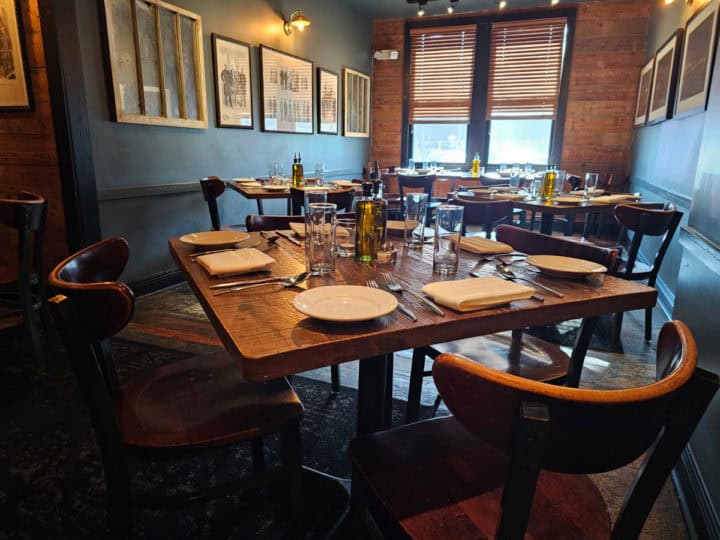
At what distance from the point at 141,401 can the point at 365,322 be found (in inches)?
25.0

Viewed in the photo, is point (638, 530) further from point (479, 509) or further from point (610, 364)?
point (610, 364)

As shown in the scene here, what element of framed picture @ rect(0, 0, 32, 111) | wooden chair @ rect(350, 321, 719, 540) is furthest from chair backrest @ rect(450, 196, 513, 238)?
framed picture @ rect(0, 0, 32, 111)

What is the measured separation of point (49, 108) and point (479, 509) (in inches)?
125

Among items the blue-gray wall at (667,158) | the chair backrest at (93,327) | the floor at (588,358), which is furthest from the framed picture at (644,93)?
the chair backrest at (93,327)

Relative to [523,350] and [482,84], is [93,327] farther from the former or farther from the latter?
[482,84]

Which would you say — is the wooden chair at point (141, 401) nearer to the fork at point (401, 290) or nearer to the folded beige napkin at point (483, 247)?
the fork at point (401, 290)

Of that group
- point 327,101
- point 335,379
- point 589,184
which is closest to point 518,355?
point 335,379

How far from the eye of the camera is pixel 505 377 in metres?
0.51

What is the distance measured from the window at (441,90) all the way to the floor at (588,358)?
4148 millimetres

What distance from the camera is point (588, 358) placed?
7.96ft

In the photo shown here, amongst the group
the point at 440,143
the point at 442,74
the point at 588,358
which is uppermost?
the point at 442,74

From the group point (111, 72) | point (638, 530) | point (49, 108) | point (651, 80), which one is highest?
point (651, 80)

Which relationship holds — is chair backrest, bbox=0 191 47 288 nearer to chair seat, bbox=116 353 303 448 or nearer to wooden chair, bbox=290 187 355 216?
chair seat, bbox=116 353 303 448

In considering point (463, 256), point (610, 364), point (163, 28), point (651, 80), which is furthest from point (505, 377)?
point (651, 80)
